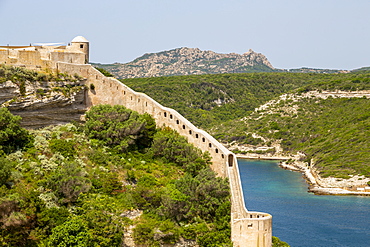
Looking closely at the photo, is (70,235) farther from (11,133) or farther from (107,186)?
(11,133)

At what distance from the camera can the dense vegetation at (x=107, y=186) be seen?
76.3 ft

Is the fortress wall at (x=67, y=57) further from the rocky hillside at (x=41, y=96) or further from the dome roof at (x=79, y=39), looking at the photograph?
the rocky hillside at (x=41, y=96)

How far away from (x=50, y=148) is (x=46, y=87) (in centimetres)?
414

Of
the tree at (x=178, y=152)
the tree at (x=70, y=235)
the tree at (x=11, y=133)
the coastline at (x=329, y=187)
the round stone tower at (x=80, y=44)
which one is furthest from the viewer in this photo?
the coastline at (x=329, y=187)

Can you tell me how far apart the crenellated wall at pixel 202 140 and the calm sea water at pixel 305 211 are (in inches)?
632

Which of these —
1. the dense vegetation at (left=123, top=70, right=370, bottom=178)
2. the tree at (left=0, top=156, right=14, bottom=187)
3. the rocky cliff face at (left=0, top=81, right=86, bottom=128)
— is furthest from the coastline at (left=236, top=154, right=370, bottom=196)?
the tree at (left=0, top=156, right=14, bottom=187)

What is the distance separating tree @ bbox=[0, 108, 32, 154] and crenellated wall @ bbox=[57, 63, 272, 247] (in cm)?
575

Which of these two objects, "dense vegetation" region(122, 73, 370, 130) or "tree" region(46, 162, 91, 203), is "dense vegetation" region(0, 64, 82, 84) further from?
"dense vegetation" region(122, 73, 370, 130)

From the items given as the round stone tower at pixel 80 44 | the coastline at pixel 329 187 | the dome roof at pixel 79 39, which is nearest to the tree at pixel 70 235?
the round stone tower at pixel 80 44

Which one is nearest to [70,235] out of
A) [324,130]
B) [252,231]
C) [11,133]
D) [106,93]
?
[11,133]

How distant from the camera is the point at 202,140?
31266 mm

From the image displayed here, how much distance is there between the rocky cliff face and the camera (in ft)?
95.9

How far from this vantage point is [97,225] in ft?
79.3

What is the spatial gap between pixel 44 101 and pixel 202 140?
913 cm
